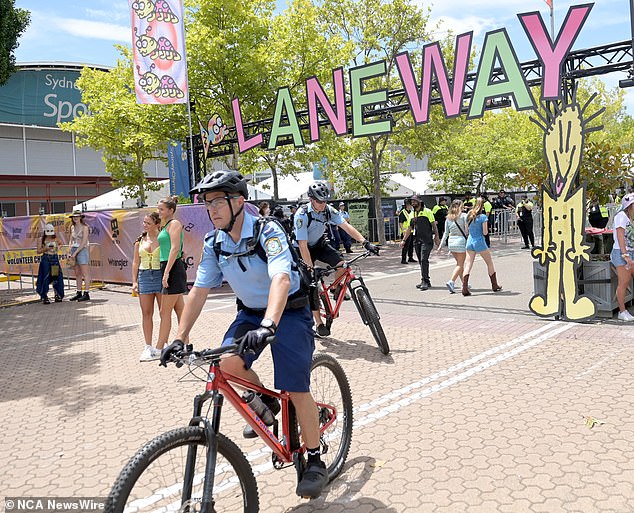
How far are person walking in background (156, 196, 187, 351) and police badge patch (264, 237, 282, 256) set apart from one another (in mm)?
4033

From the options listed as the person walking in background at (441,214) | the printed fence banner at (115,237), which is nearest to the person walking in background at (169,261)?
the printed fence banner at (115,237)

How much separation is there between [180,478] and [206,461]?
19cm

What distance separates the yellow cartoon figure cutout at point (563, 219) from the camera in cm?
802

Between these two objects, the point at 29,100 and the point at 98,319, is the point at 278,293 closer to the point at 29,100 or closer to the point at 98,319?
the point at 98,319

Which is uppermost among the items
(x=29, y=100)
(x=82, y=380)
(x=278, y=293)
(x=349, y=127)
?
(x=29, y=100)

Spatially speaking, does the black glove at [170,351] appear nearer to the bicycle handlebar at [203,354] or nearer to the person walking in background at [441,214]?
the bicycle handlebar at [203,354]

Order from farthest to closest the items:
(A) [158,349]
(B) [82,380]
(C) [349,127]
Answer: (C) [349,127]
(A) [158,349]
(B) [82,380]

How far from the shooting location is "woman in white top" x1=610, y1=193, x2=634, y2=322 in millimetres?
7543

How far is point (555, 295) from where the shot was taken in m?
8.24

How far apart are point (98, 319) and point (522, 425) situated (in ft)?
26.7

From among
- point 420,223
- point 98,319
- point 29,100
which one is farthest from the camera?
point 29,100

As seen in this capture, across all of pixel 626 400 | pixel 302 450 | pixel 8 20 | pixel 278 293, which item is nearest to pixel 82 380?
pixel 302 450

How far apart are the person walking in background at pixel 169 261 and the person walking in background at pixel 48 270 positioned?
6869mm

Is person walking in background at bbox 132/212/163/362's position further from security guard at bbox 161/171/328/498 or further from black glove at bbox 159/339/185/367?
black glove at bbox 159/339/185/367
